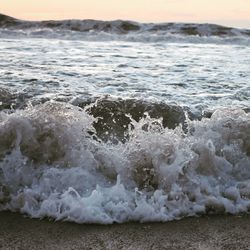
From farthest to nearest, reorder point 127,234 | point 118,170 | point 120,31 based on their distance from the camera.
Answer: point 120,31 < point 118,170 < point 127,234

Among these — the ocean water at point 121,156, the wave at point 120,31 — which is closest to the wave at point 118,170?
the ocean water at point 121,156

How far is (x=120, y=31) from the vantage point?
19281 mm

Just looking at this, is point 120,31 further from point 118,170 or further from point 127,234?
point 127,234

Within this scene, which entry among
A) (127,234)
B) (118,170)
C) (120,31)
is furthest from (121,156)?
(120,31)

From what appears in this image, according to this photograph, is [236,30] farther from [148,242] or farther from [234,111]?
[148,242]

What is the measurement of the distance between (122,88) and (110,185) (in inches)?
117

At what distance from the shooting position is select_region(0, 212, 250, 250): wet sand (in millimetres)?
3047

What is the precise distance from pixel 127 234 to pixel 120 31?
16.6 metres

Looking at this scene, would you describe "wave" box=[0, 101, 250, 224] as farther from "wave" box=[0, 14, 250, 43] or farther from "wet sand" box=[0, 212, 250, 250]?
"wave" box=[0, 14, 250, 43]

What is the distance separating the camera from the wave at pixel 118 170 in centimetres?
348

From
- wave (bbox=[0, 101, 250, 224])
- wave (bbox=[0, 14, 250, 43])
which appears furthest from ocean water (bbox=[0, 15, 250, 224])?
wave (bbox=[0, 14, 250, 43])

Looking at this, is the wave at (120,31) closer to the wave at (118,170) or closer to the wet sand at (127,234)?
the wave at (118,170)

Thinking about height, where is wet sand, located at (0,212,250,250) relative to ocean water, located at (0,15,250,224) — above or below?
below

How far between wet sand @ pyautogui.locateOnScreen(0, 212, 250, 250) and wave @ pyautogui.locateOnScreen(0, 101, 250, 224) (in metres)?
0.10
